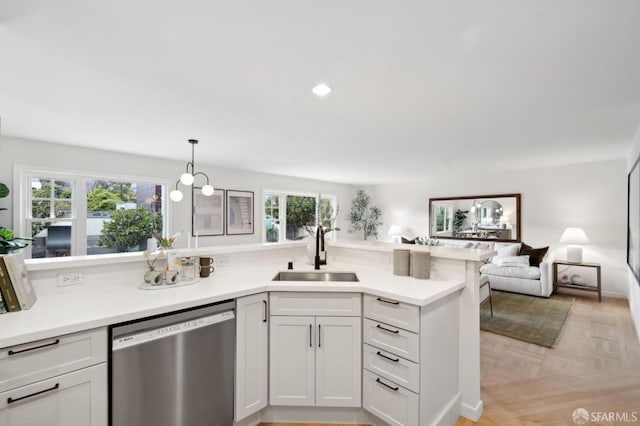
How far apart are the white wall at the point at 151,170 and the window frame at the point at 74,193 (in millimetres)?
56

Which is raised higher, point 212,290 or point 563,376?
point 212,290

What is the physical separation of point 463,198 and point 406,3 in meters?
6.19

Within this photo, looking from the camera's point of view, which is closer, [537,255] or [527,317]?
[527,317]

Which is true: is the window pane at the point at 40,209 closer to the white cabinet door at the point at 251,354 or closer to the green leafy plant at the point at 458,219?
the white cabinet door at the point at 251,354

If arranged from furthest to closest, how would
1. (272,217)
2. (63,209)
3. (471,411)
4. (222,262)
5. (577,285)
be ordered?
(272,217)
(577,285)
(63,209)
(222,262)
(471,411)

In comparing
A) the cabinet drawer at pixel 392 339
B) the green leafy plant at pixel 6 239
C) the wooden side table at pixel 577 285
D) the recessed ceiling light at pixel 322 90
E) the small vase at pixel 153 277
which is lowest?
the wooden side table at pixel 577 285

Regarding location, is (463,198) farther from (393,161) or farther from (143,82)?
(143,82)

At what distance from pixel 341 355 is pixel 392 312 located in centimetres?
47

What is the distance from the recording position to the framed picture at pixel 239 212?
228 inches

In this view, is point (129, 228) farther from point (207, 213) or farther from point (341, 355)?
point (341, 355)

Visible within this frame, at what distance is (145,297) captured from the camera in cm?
169

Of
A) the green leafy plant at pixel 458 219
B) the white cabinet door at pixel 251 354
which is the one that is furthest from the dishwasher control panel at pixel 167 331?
the green leafy plant at pixel 458 219

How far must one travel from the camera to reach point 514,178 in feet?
19.6

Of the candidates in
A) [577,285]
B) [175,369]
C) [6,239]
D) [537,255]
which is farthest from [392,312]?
[577,285]
